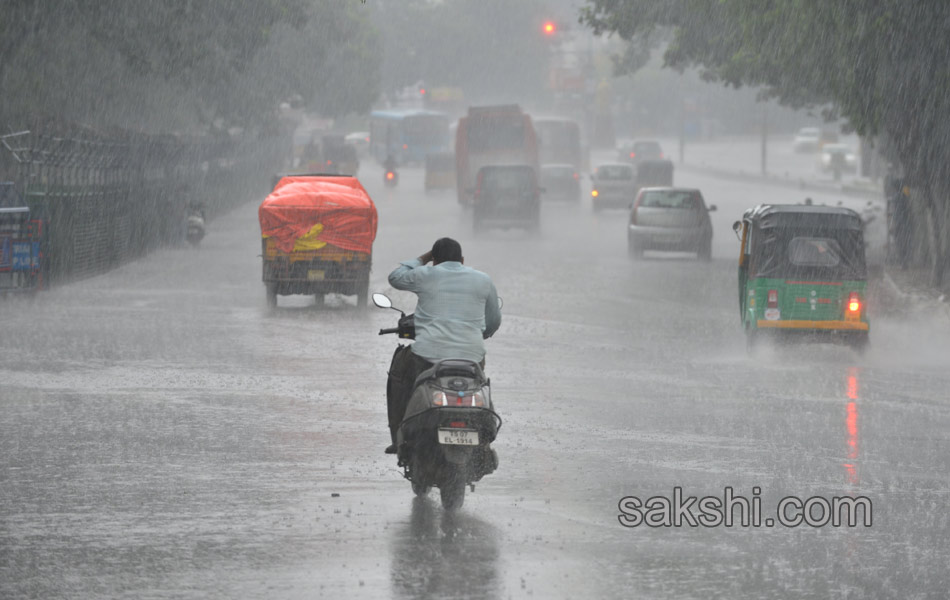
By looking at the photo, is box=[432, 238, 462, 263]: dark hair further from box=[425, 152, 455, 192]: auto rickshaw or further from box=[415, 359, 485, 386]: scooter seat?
box=[425, 152, 455, 192]: auto rickshaw

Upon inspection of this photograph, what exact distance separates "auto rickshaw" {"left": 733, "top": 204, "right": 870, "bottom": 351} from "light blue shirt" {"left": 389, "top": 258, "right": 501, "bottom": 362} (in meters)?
8.61

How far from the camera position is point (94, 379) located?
14.2 meters

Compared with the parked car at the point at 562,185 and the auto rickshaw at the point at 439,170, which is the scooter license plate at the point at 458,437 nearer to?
the parked car at the point at 562,185

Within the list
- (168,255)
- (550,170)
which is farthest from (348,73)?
(168,255)

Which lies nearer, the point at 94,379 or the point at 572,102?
the point at 94,379

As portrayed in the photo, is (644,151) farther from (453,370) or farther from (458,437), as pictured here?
(458,437)

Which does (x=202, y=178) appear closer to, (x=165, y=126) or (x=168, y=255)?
(x=165, y=126)

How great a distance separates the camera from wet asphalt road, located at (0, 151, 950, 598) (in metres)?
7.18

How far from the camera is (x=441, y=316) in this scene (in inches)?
341

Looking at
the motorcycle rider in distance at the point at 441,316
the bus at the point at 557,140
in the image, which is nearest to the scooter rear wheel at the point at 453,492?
the motorcycle rider in distance at the point at 441,316

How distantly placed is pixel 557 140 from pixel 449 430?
2583 inches

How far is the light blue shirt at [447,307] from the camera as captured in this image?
8.59m

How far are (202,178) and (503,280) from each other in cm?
2152

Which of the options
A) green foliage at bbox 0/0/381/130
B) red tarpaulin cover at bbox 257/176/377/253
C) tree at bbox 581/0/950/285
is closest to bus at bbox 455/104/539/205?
green foliage at bbox 0/0/381/130
